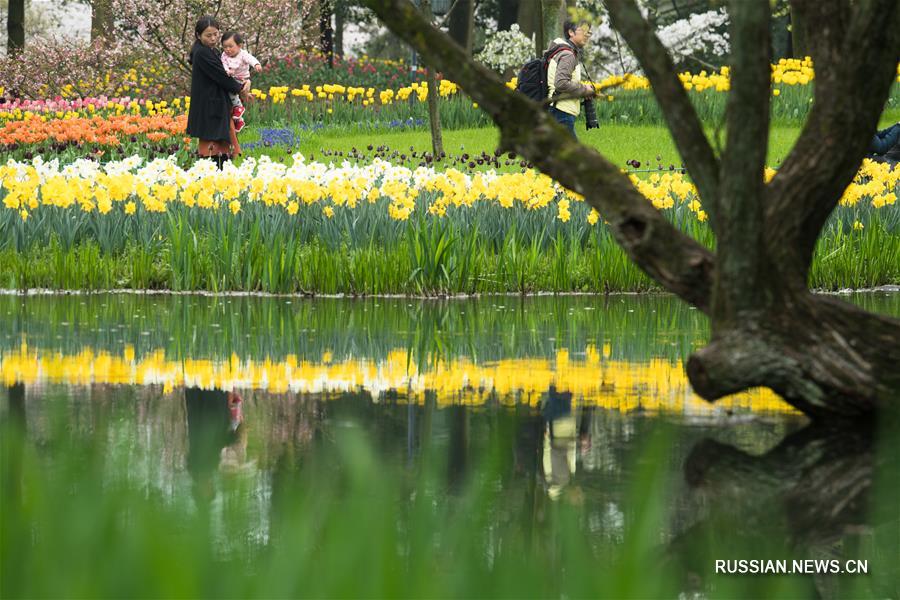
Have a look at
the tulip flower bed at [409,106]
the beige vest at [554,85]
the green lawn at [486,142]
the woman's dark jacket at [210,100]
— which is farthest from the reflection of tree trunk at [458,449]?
the tulip flower bed at [409,106]

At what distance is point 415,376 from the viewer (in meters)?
6.19

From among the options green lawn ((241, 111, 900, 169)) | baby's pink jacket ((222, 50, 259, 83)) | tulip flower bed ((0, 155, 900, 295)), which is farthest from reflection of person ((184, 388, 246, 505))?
green lawn ((241, 111, 900, 169))

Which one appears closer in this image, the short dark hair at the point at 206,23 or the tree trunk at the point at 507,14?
the short dark hair at the point at 206,23

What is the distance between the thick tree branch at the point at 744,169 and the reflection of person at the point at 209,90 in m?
10.4

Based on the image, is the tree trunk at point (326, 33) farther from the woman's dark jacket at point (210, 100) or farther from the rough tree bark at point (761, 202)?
the rough tree bark at point (761, 202)

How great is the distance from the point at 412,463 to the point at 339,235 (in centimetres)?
580

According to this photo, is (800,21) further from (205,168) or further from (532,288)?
(205,168)

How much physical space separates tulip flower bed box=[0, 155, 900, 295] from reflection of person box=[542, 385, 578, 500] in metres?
3.97

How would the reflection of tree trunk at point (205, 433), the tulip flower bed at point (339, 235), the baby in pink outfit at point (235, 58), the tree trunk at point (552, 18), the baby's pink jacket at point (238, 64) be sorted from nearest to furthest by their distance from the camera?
1. the reflection of tree trunk at point (205, 433)
2. the tulip flower bed at point (339, 235)
3. the baby in pink outfit at point (235, 58)
4. the baby's pink jacket at point (238, 64)
5. the tree trunk at point (552, 18)

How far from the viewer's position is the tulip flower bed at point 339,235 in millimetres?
9719

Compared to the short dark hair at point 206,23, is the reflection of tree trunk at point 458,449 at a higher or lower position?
lower

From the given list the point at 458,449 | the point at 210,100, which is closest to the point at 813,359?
the point at 458,449

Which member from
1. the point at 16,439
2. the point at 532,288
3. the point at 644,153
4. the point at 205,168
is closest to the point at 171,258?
the point at 205,168

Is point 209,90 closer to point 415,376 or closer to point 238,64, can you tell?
point 238,64
